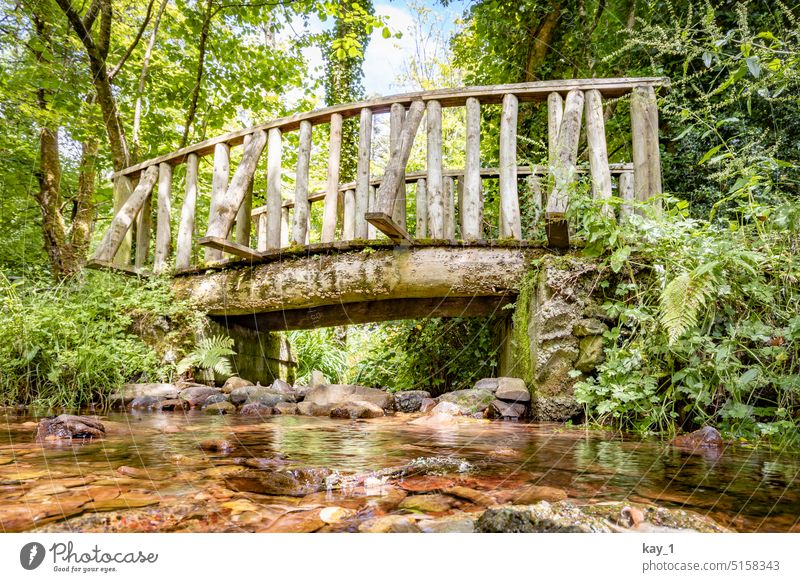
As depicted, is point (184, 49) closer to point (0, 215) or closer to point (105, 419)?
point (0, 215)

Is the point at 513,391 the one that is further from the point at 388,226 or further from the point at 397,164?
the point at 397,164

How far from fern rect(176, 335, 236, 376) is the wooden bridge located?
1.40 feet

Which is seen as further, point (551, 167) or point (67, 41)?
point (67, 41)

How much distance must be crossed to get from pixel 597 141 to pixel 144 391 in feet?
13.3

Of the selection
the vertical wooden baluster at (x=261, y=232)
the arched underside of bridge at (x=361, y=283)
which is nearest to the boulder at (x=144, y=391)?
the arched underside of bridge at (x=361, y=283)

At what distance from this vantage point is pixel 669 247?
2.68 metres

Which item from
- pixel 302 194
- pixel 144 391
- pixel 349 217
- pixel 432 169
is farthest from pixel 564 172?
pixel 144 391

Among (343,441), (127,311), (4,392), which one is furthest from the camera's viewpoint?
(127,311)

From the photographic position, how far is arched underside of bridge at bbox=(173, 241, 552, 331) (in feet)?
11.9

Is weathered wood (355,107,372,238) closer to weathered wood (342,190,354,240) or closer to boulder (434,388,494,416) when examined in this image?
weathered wood (342,190,354,240)

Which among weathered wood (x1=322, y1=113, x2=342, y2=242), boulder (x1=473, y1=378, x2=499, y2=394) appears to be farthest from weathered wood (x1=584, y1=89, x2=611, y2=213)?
weathered wood (x1=322, y1=113, x2=342, y2=242)

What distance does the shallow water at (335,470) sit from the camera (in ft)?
3.41
